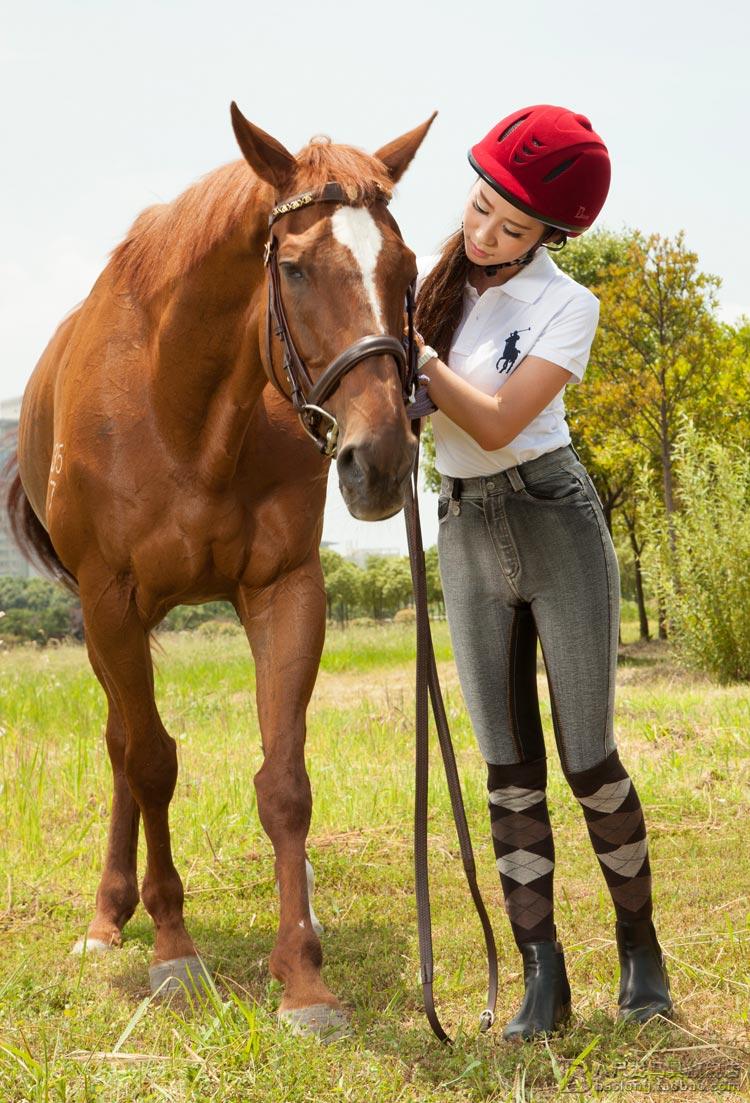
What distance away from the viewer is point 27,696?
814 centimetres

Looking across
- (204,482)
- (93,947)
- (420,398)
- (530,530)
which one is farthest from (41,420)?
(530,530)

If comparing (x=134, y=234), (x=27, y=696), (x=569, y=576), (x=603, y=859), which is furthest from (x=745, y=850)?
(x=27, y=696)

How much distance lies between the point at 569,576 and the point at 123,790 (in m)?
2.14

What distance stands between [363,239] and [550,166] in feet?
1.59

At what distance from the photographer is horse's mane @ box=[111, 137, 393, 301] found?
2.39 metres

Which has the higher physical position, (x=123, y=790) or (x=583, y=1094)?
(x=123, y=790)

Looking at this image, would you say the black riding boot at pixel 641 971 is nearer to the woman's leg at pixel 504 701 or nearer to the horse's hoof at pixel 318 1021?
the woman's leg at pixel 504 701

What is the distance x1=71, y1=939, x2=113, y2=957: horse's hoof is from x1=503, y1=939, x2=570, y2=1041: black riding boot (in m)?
1.52


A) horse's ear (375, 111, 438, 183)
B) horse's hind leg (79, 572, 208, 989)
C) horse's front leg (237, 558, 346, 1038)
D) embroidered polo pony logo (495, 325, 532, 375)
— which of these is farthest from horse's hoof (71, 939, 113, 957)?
horse's ear (375, 111, 438, 183)

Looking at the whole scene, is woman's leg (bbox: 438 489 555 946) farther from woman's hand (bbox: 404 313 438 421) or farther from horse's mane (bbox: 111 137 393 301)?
horse's mane (bbox: 111 137 393 301)

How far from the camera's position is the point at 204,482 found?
299 centimetres

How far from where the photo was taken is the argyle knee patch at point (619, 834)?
2666 mm

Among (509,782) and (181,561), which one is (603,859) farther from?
(181,561)

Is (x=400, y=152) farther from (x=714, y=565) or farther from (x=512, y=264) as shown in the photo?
(x=714, y=565)
